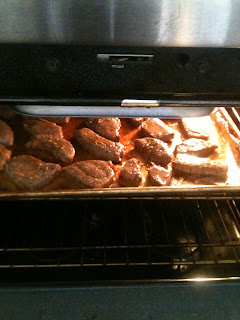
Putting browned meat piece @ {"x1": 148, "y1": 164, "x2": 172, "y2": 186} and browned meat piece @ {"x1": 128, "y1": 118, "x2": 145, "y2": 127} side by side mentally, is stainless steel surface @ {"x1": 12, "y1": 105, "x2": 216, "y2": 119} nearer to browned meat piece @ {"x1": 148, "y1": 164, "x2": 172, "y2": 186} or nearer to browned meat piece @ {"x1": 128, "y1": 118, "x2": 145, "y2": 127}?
browned meat piece @ {"x1": 148, "y1": 164, "x2": 172, "y2": 186}

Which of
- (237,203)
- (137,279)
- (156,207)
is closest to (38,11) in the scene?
(137,279)

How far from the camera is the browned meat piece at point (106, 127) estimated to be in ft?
5.84

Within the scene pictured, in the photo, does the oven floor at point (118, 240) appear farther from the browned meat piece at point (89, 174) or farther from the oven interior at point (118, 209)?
the browned meat piece at point (89, 174)

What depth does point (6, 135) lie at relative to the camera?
168 centimetres

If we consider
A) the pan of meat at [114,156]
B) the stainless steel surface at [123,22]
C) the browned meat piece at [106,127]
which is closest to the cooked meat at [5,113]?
the pan of meat at [114,156]

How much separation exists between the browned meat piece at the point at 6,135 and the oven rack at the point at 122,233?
32 cm

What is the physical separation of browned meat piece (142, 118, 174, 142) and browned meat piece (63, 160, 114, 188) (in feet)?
1.10

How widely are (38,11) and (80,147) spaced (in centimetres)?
89

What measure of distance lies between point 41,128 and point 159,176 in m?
0.70

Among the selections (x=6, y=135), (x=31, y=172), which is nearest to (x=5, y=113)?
(x=6, y=135)

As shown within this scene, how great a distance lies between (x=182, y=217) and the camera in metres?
1.70

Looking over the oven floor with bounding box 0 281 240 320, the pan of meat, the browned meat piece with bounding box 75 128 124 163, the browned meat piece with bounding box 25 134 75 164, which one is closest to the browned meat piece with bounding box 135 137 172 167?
the pan of meat

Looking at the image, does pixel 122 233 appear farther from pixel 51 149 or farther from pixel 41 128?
pixel 41 128

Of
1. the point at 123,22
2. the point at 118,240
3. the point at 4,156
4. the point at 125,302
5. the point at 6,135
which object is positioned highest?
the point at 6,135
